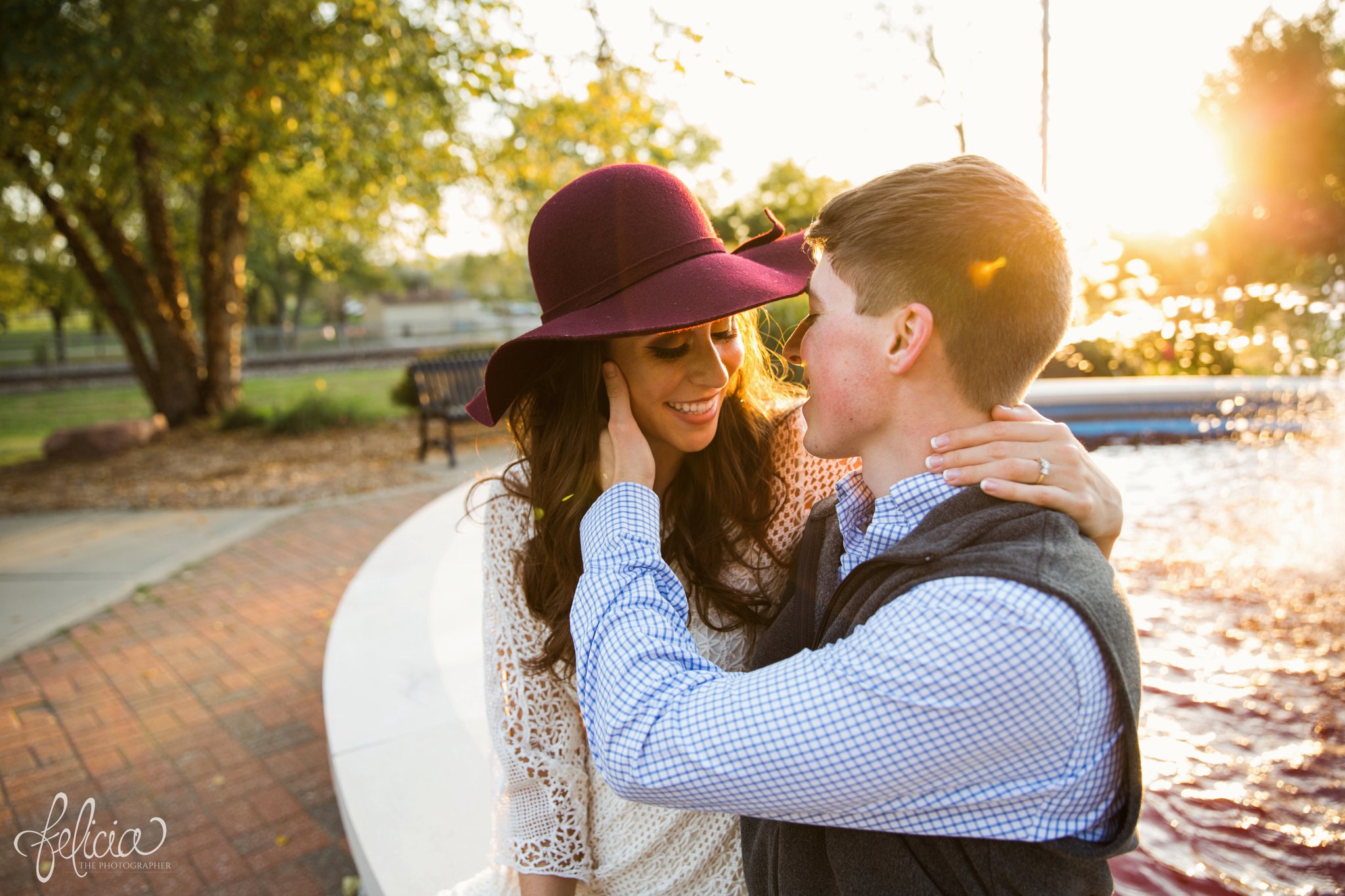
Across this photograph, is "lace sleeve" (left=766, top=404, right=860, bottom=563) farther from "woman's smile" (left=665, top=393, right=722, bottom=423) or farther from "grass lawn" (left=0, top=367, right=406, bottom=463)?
"grass lawn" (left=0, top=367, right=406, bottom=463)

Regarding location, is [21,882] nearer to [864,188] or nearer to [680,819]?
[680,819]

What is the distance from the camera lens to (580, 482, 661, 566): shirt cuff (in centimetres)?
145

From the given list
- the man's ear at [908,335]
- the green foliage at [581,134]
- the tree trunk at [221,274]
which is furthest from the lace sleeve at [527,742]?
the tree trunk at [221,274]

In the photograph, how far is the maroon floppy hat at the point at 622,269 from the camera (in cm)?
168

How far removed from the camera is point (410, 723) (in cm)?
356

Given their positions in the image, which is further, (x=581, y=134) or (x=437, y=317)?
(x=437, y=317)

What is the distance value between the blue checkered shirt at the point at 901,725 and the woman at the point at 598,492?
0.71 m

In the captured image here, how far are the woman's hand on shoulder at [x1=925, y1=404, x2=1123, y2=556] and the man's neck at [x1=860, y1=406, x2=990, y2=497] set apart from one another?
0.02 m

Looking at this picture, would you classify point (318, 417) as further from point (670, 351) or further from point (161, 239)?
point (670, 351)

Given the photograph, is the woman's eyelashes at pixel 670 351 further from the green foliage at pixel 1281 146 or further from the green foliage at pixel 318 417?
the green foliage at pixel 1281 146

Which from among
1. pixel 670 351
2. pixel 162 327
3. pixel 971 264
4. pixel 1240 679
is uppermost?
pixel 162 327

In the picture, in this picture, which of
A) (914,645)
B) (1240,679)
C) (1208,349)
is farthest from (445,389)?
(1208,349)

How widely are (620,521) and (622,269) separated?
575 millimetres

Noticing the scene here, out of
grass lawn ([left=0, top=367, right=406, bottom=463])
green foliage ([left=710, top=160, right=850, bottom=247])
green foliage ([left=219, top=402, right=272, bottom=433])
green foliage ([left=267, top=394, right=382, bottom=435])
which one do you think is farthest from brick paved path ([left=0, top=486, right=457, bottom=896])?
grass lawn ([left=0, top=367, right=406, bottom=463])
